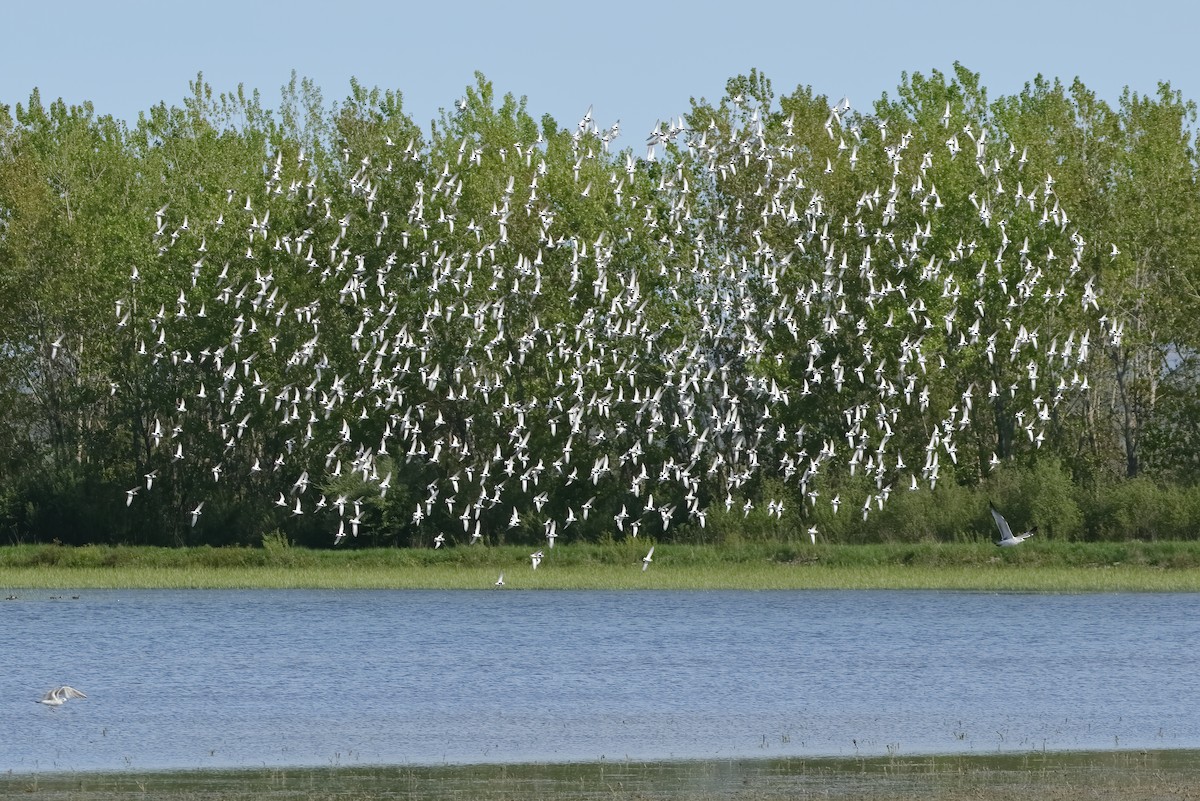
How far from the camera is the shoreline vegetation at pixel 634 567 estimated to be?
52219mm

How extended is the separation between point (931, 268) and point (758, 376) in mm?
6287

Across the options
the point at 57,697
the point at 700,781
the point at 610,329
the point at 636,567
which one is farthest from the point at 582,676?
the point at 610,329

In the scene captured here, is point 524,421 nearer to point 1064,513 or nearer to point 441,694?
point 1064,513

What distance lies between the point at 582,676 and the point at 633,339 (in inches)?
1206

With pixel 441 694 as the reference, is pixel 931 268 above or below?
above

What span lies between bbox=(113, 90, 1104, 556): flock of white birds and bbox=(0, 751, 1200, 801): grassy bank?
36.2 m

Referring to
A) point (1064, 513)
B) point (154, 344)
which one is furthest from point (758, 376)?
point (154, 344)

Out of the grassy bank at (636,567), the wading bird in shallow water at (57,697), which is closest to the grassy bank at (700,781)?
the wading bird in shallow water at (57,697)

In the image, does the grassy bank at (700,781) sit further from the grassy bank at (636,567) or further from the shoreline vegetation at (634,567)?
the grassy bank at (636,567)

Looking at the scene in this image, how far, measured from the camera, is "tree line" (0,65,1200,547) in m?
59.9

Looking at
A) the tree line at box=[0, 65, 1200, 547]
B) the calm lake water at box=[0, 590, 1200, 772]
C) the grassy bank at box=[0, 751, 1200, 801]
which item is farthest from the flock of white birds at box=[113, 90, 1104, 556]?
the grassy bank at box=[0, 751, 1200, 801]

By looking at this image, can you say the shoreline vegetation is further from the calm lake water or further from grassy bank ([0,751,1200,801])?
grassy bank ([0,751,1200,801])

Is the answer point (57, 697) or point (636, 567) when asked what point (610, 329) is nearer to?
point (636, 567)

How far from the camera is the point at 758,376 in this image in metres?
61.3
